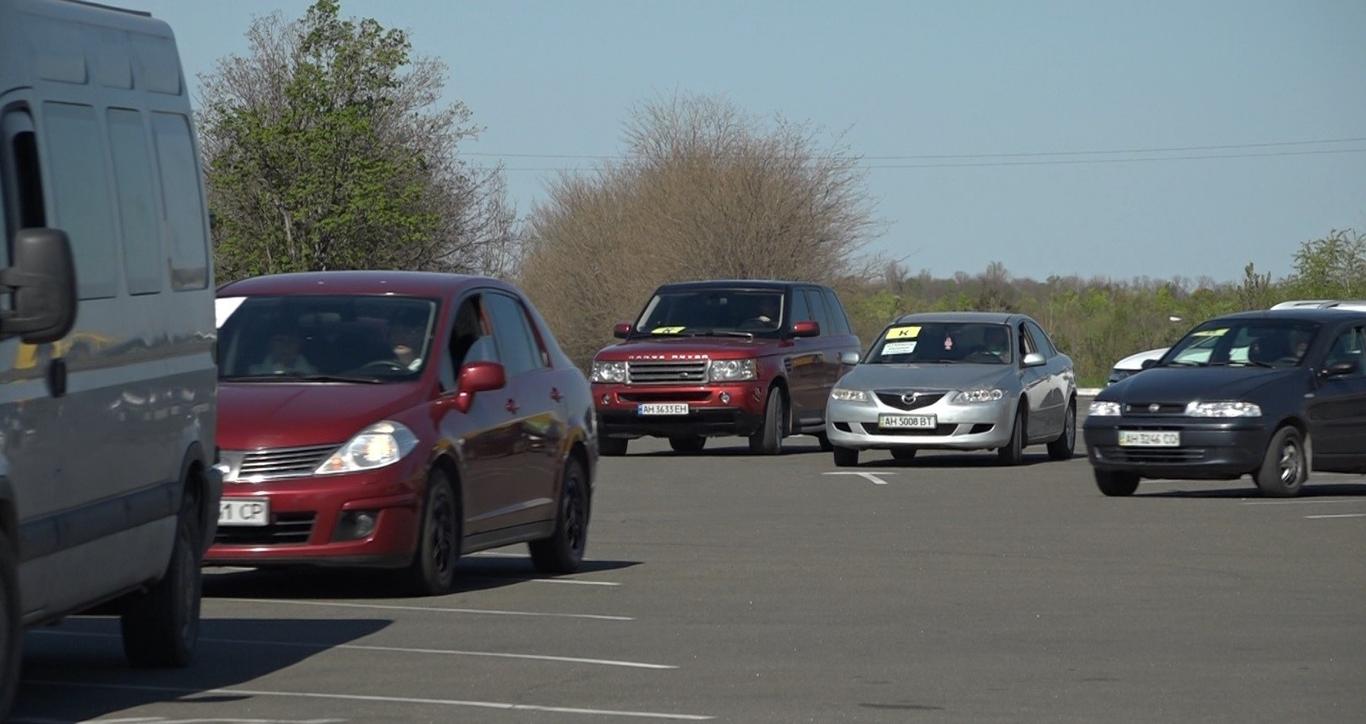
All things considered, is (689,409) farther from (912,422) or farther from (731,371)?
(912,422)

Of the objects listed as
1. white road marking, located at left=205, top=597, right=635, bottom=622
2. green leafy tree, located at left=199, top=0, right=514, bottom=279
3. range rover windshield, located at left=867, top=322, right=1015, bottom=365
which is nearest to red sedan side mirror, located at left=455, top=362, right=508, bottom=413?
white road marking, located at left=205, top=597, right=635, bottom=622

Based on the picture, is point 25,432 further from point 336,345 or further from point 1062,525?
point 1062,525

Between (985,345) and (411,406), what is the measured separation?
15106mm

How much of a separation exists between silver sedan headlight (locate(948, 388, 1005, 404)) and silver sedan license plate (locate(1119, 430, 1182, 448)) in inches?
188

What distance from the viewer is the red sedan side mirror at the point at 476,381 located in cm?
1241

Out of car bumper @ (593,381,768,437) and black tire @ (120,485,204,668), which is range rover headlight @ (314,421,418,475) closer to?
black tire @ (120,485,204,668)

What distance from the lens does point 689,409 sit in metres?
27.2

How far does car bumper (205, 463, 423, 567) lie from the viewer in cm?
1154

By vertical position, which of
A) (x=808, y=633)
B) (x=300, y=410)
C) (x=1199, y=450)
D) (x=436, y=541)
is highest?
(x=300, y=410)

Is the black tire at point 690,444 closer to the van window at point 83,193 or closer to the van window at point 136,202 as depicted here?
the van window at point 136,202

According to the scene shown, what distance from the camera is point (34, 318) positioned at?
285 inches

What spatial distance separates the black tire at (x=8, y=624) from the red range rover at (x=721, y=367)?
19612mm

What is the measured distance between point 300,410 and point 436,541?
3.23ft

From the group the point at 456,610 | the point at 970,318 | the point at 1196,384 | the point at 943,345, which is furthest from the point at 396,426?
the point at 970,318
